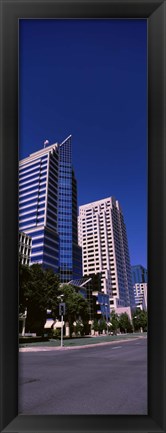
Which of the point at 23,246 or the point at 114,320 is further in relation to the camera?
the point at 114,320

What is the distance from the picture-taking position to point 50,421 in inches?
59.1

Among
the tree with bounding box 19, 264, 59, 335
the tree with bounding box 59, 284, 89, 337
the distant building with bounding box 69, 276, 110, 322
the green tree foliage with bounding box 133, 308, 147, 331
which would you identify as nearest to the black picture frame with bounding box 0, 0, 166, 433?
the green tree foliage with bounding box 133, 308, 147, 331

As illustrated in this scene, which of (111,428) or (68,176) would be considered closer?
(111,428)

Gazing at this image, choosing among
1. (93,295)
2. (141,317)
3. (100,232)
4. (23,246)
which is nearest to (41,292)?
(93,295)

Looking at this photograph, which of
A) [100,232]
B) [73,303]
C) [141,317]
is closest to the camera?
[100,232]
